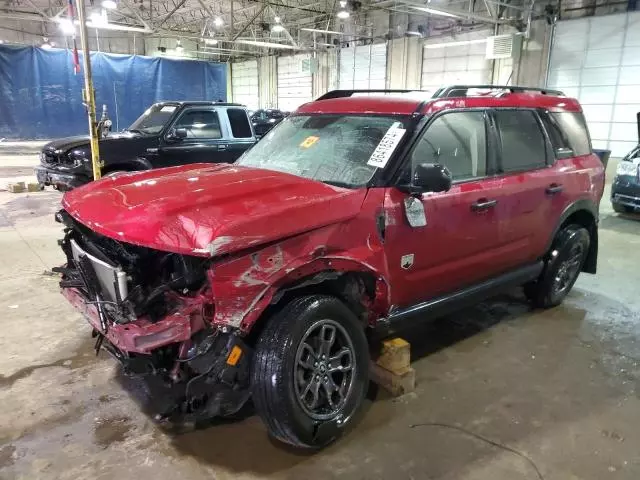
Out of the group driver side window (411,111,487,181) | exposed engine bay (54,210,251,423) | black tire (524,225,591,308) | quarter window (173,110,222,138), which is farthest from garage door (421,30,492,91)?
exposed engine bay (54,210,251,423)

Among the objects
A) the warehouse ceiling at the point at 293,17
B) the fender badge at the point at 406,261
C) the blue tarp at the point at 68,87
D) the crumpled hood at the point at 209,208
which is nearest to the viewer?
the crumpled hood at the point at 209,208

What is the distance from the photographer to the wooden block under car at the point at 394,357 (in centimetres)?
322

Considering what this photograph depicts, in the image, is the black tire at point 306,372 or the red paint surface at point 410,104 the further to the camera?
the red paint surface at point 410,104

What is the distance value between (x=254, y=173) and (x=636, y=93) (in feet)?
40.8

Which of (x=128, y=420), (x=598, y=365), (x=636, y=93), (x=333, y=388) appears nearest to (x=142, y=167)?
(x=128, y=420)

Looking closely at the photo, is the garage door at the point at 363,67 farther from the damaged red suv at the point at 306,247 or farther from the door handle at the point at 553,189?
the damaged red suv at the point at 306,247

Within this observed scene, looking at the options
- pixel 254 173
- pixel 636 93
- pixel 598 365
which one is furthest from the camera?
pixel 636 93

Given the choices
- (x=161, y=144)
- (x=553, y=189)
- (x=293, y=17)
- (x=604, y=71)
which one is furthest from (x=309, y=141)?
(x=293, y=17)

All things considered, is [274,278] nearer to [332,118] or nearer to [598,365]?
[332,118]

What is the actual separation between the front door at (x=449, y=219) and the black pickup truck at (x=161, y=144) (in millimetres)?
5595

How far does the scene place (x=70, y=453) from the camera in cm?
264

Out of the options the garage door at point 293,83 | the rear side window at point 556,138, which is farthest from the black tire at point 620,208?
the garage door at point 293,83

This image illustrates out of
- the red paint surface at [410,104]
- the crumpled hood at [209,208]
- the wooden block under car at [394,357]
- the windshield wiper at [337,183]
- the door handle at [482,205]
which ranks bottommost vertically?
the wooden block under car at [394,357]

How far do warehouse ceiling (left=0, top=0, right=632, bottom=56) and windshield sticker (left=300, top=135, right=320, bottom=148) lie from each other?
1030 centimetres
